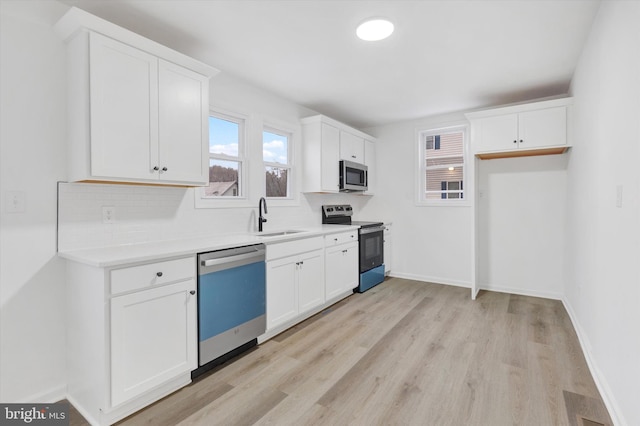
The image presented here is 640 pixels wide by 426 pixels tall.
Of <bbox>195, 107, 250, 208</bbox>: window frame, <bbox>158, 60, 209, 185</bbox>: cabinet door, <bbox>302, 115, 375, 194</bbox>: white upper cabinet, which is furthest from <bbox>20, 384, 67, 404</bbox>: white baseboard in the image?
<bbox>302, 115, 375, 194</bbox>: white upper cabinet

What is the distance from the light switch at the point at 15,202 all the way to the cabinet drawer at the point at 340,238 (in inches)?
97.7

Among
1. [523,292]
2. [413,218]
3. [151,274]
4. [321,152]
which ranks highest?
[321,152]

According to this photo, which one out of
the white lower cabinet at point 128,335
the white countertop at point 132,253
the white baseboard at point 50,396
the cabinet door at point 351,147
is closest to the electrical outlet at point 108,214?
the white countertop at point 132,253

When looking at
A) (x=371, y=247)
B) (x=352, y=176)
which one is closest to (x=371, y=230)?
(x=371, y=247)

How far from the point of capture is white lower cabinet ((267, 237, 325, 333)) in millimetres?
2783

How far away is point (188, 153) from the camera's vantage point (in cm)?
242

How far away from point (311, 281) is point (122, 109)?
2.20 meters

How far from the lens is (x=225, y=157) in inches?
125

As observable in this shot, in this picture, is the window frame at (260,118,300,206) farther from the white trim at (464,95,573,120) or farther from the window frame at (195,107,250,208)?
the white trim at (464,95,573,120)

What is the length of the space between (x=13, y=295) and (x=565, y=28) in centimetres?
416

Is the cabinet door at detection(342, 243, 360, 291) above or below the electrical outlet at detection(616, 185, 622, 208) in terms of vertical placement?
below

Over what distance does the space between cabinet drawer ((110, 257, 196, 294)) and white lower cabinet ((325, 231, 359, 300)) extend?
1.75 m

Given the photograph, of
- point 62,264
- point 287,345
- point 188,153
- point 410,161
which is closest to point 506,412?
point 287,345

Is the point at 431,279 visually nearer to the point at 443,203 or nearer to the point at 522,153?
the point at 443,203
